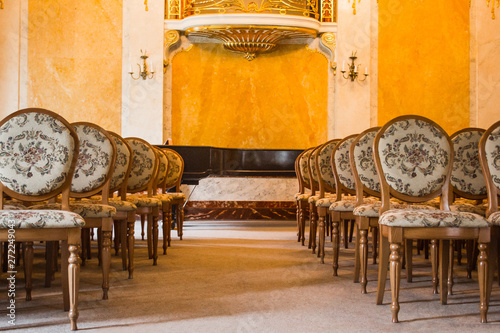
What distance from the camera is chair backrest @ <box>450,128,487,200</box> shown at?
398cm

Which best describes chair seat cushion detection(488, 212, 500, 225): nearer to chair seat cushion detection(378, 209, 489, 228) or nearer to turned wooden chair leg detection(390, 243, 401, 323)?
chair seat cushion detection(378, 209, 489, 228)

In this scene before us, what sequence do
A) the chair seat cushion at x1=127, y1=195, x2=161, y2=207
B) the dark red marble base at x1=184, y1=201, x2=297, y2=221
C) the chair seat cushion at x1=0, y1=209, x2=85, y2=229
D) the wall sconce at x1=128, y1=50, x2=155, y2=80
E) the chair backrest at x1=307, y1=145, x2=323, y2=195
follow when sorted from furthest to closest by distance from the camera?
the wall sconce at x1=128, y1=50, x2=155, y2=80
the dark red marble base at x1=184, y1=201, x2=297, y2=221
the chair backrest at x1=307, y1=145, x2=323, y2=195
the chair seat cushion at x1=127, y1=195, x2=161, y2=207
the chair seat cushion at x1=0, y1=209, x2=85, y2=229

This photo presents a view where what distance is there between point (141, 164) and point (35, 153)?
1.97 metres

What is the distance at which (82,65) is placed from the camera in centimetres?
978

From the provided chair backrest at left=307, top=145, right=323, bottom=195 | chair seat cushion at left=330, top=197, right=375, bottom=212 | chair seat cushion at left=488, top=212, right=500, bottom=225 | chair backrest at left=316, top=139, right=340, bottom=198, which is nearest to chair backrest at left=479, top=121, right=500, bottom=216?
chair seat cushion at left=488, top=212, right=500, bottom=225

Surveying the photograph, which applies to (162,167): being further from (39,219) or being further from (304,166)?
(39,219)

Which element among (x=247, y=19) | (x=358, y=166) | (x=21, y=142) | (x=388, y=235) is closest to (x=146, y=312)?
(x=21, y=142)

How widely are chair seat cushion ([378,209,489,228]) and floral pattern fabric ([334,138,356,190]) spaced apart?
138 cm

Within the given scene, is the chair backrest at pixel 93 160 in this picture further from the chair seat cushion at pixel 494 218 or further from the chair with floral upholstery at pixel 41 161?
the chair seat cushion at pixel 494 218

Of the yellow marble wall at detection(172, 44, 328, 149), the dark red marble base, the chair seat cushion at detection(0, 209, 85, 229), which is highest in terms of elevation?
the yellow marble wall at detection(172, 44, 328, 149)

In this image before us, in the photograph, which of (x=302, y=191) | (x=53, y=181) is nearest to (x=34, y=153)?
(x=53, y=181)

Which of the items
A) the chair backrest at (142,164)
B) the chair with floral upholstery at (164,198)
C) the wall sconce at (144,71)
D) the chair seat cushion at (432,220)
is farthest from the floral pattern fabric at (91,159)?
the wall sconce at (144,71)

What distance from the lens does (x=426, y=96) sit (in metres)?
10.2

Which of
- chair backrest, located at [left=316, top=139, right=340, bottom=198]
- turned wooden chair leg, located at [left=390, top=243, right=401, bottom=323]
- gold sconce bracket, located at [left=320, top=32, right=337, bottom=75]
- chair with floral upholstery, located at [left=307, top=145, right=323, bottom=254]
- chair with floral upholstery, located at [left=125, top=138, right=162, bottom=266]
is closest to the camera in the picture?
turned wooden chair leg, located at [left=390, top=243, right=401, bottom=323]
